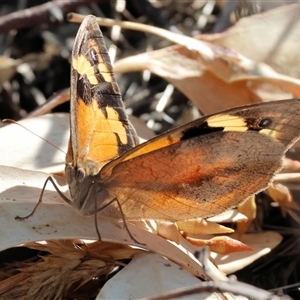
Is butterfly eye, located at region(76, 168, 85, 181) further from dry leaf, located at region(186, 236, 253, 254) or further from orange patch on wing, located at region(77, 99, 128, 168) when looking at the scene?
dry leaf, located at region(186, 236, 253, 254)

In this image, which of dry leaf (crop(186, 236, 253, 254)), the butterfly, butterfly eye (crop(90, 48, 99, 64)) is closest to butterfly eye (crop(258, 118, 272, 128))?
the butterfly

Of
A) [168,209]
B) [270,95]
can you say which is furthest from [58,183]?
[270,95]

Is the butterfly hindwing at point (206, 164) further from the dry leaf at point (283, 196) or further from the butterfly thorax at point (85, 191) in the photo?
the dry leaf at point (283, 196)

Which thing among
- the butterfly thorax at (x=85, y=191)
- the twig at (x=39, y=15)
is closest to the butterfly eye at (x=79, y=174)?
the butterfly thorax at (x=85, y=191)

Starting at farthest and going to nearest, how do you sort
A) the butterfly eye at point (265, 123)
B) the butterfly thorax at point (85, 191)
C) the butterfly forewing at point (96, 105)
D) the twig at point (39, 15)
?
the twig at point (39, 15) < the butterfly forewing at point (96, 105) < the butterfly thorax at point (85, 191) < the butterfly eye at point (265, 123)

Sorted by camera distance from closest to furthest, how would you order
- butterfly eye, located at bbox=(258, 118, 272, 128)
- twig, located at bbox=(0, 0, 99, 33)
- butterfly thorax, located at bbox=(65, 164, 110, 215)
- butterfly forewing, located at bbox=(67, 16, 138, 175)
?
butterfly eye, located at bbox=(258, 118, 272, 128) < butterfly thorax, located at bbox=(65, 164, 110, 215) < butterfly forewing, located at bbox=(67, 16, 138, 175) < twig, located at bbox=(0, 0, 99, 33)

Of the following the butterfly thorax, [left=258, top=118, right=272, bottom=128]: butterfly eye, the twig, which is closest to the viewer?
[left=258, top=118, right=272, bottom=128]: butterfly eye

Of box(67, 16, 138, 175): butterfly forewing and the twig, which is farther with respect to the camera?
the twig

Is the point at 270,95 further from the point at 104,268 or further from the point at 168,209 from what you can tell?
the point at 104,268
